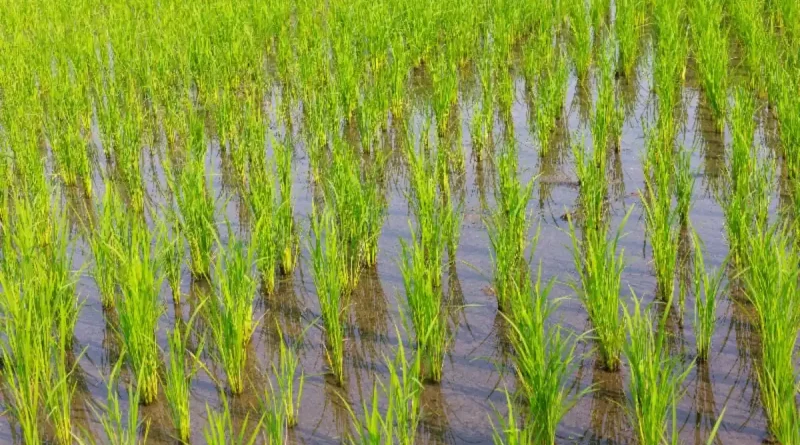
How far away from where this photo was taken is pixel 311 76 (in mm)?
6133

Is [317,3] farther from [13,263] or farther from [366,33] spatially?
[13,263]

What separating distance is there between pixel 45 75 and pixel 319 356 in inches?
160

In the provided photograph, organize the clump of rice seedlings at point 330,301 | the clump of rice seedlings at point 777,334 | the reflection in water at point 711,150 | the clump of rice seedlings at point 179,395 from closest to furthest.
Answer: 1. the clump of rice seedlings at point 777,334
2. the clump of rice seedlings at point 179,395
3. the clump of rice seedlings at point 330,301
4. the reflection in water at point 711,150

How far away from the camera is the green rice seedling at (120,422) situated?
246 cm

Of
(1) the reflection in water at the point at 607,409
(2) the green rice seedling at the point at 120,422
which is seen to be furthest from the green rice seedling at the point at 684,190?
(2) the green rice seedling at the point at 120,422

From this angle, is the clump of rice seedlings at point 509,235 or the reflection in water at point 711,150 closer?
the clump of rice seedlings at point 509,235

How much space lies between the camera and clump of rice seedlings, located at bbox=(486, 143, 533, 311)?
11.3ft

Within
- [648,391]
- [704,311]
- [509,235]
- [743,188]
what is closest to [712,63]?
[743,188]

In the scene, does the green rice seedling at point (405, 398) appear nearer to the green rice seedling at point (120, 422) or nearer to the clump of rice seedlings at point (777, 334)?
the green rice seedling at point (120, 422)

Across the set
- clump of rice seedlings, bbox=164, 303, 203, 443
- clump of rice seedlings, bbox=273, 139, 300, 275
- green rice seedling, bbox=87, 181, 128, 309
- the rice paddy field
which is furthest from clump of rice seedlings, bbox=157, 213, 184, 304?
clump of rice seedlings, bbox=164, 303, 203, 443

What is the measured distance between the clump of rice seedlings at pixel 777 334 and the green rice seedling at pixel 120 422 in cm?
175

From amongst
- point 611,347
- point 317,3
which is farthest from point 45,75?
point 611,347

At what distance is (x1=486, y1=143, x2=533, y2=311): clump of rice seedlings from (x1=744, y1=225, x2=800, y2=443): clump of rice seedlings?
0.76 meters

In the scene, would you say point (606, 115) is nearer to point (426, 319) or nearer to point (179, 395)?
point (426, 319)
